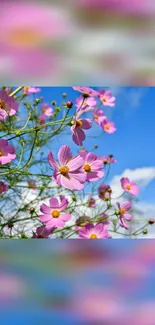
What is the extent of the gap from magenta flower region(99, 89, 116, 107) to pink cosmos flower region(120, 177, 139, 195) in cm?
13

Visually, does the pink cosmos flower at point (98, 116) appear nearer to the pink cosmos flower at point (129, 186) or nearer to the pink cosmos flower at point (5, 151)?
the pink cosmos flower at point (129, 186)

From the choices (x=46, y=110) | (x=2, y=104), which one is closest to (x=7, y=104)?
(x=2, y=104)

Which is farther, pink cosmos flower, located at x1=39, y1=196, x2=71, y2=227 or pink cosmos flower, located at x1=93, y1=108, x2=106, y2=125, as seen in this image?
pink cosmos flower, located at x1=93, y1=108, x2=106, y2=125

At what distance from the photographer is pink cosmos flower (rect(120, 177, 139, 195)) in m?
0.68

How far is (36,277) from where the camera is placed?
471 millimetres

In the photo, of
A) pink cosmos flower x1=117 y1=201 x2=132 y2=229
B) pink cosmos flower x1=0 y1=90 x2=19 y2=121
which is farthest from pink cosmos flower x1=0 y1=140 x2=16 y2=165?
pink cosmos flower x1=117 y1=201 x2=132 y2=229
